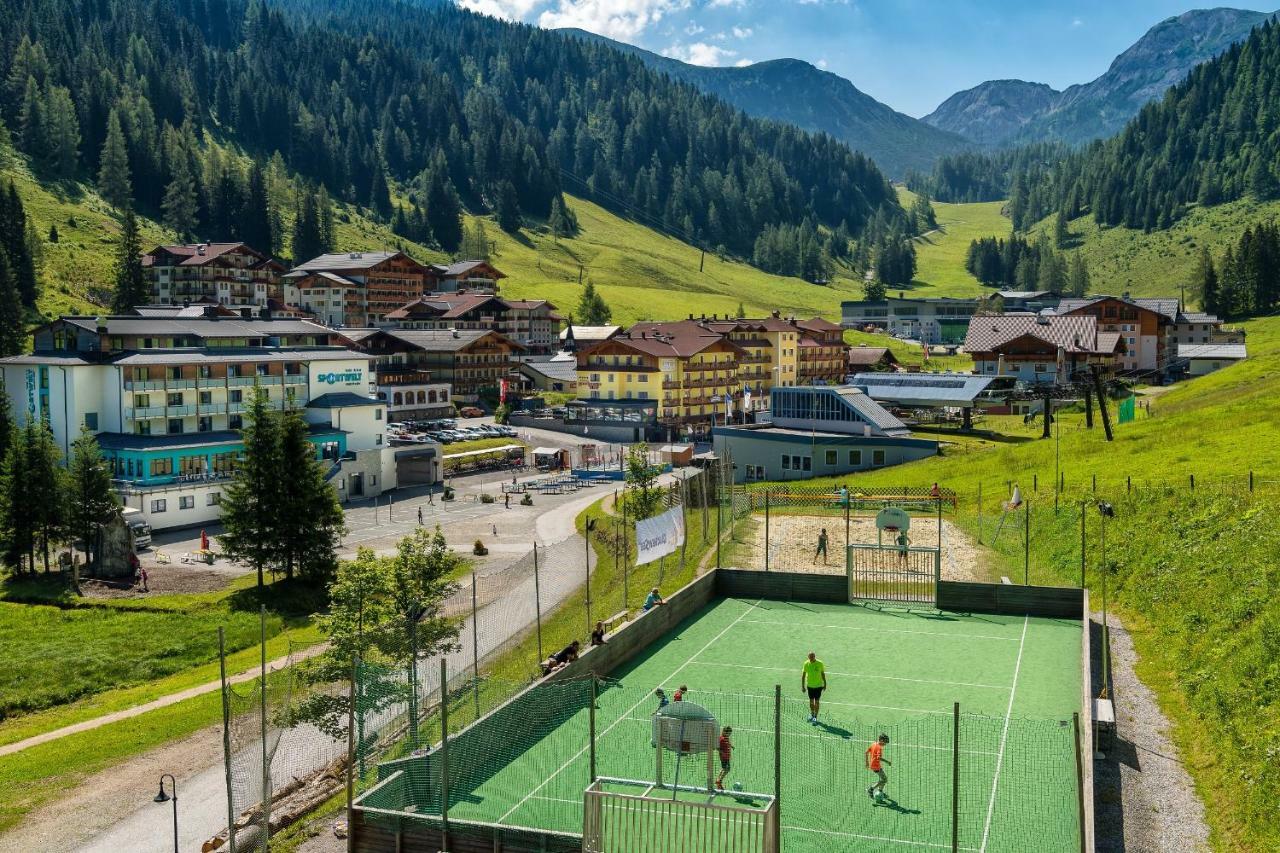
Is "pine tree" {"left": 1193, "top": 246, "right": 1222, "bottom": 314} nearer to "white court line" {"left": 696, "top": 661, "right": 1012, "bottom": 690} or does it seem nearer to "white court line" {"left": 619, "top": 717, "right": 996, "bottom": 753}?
"white court line" {"left": 696, "top": 661, "right": 1012, "bottom": 690}

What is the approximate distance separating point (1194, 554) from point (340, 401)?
6038cm

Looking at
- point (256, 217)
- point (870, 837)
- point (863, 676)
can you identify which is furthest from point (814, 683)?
point (256, 217)

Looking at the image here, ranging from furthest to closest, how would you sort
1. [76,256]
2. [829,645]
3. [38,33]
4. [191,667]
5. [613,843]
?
[38,33] → [76,256] → [191,667] → [829,645] → [613,843]

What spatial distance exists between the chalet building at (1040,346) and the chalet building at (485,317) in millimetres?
57185

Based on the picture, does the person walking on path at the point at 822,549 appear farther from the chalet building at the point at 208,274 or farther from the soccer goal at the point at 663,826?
the chalet building at the point at 208,274

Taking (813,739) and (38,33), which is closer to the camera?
(813,739)

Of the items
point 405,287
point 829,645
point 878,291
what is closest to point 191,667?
point 829,645

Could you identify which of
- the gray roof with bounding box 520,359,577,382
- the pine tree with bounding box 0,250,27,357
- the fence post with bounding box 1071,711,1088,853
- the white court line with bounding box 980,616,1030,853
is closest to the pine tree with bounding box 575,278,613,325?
the gray roof with bounding box 520,359,577,382

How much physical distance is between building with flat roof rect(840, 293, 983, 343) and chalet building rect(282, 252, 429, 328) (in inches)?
3093

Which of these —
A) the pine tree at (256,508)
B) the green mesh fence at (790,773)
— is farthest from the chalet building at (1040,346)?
the green mesh fence at (790,773)

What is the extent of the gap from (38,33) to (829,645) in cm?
20119

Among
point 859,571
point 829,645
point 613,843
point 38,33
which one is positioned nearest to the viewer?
point 613,843

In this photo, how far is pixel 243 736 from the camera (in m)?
28.1

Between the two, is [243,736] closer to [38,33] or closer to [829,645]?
[829,645]
